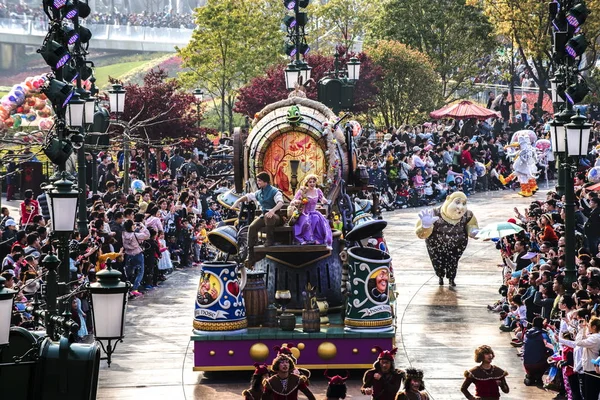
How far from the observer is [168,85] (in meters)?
43.2

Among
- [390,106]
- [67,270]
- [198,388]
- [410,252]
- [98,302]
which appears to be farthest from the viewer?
[390,106]

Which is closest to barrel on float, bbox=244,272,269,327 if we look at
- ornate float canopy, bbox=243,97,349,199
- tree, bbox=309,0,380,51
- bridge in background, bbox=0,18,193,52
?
ornate float canopy, bbox=243,97,349,199

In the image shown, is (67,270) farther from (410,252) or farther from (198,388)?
(410,252)

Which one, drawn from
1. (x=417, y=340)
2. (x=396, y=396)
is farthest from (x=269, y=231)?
(x=396, y=396)

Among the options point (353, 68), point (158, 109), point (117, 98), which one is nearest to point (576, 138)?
point (117, 98)

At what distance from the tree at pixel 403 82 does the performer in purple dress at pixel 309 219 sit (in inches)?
1303

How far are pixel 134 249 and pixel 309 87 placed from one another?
2138cm

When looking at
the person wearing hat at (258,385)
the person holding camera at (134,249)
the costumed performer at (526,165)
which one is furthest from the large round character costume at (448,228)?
the costumed performer at (526,165)

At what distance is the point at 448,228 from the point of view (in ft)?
96.4

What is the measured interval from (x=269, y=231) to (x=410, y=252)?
13675 mm

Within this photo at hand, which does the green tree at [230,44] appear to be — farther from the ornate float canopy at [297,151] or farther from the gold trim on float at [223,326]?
the gold trim on float at [223,326]

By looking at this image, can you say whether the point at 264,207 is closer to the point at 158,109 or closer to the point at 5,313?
the point at 5,313

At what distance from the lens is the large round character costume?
29188mm

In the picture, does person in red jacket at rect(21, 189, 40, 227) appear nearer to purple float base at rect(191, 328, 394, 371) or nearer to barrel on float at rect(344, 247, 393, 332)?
purple float base at rect(191, 328, 394, 371)
